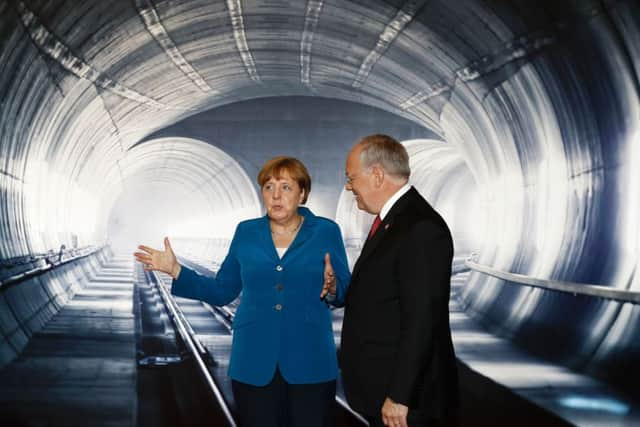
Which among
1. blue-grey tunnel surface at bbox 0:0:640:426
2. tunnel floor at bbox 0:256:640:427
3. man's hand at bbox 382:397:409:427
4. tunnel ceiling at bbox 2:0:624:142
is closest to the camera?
man's hand at bbox 382:397:409:427

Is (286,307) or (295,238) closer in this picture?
(286,307)

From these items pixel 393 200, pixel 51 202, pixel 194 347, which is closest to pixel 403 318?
pixel 393 200

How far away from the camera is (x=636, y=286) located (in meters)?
10.1

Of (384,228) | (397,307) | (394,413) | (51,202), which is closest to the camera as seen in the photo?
(394,413)

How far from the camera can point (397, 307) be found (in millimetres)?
3359

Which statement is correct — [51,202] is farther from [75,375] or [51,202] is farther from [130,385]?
[130,385]

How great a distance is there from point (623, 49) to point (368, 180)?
23.5 ft

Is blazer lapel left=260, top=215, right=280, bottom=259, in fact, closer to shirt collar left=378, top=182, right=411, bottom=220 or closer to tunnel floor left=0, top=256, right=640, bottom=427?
shirt collar left=378, top=182, right=411, bottom=220

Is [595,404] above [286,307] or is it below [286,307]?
below

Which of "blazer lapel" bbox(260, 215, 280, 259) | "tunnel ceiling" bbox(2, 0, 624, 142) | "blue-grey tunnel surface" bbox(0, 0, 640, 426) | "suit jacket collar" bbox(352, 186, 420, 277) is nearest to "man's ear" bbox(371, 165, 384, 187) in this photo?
"suit jacket collar" bbox(352, 186, 420, 277)

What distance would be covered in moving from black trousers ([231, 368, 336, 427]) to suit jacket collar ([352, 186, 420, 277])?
587 millimetres

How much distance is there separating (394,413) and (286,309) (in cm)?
79

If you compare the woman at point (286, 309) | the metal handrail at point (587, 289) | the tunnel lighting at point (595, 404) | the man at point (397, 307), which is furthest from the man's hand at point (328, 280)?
the metal handrail at point (587, 289)

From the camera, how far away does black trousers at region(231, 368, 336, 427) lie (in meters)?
3.73
